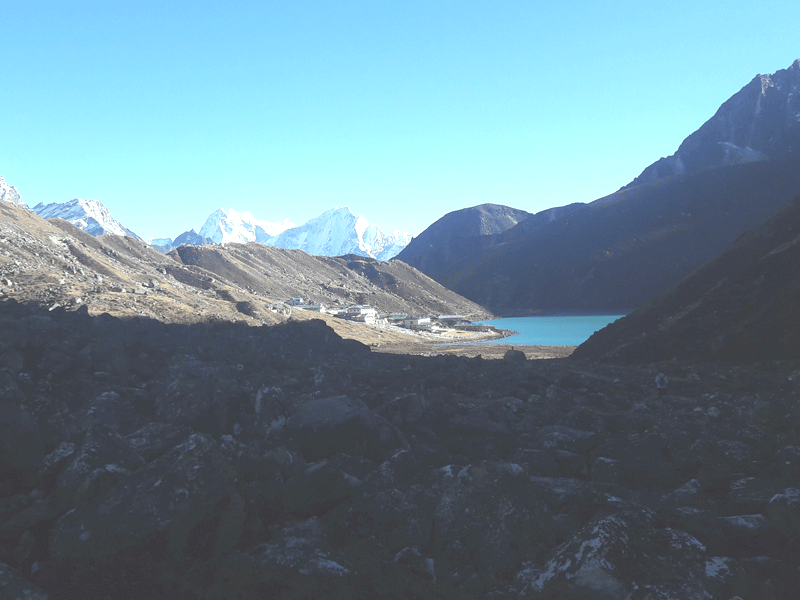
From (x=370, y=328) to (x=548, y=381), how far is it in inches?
3122

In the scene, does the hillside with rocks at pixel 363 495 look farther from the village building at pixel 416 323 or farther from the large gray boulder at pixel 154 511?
the village building at pixel 416 323

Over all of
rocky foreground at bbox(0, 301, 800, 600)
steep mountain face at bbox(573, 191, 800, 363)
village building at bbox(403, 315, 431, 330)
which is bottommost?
rocky foreground at bbox(0, 301, 800, 600)

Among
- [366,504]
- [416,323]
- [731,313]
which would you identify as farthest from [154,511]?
[416,323]

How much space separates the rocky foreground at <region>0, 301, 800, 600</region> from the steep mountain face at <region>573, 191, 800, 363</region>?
21.7m

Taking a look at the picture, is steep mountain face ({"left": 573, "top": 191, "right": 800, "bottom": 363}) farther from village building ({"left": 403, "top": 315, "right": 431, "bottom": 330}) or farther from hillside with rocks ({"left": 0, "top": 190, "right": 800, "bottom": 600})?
village building ({"left": 403, "top": 315, "right": 431, "bottom": 330})

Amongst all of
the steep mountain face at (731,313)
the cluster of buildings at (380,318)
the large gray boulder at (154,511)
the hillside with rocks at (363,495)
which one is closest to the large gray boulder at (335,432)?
the hillside with rocks at (363,495)

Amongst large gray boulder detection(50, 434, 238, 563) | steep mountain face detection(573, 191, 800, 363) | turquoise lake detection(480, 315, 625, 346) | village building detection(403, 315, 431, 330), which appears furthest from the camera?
village building detection(403, 315, 431, 330)

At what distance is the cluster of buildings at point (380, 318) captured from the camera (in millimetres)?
117750

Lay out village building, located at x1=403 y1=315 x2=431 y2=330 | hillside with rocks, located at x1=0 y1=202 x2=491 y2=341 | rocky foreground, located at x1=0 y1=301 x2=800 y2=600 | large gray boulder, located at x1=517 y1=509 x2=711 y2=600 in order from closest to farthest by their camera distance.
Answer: large gray boulder, located at x1=517 y1=509 x2=711 y2=600
rocky foreground, located at x1=0 y1=301 x2=800 y2=600
hillside with rocks, located at x1=0 y1=202 x2=491 y2=341
village building, located at x1=403 y1=315 x2=431 y2=330

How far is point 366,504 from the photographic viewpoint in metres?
8.67

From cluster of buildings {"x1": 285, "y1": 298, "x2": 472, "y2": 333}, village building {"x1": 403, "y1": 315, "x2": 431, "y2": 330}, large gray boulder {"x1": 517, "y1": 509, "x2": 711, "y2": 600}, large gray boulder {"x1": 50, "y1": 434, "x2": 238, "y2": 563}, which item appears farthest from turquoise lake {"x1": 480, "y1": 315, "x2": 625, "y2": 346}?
large gray boulder {"x1": 50, "y1": 434, "x2": 238, "y2": 563}

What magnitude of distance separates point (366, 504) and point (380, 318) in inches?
4805

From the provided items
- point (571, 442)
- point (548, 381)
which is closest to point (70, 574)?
point (571, 442)

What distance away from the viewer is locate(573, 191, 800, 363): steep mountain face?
32.9 meters
